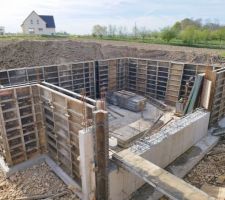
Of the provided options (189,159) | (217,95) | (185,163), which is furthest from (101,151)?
(217,95)

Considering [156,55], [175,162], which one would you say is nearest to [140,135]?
[175,162]

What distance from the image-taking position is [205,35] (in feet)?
130

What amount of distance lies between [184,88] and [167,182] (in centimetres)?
1051

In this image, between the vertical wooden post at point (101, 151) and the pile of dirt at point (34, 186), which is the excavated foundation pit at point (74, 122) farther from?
the pile of dirt at point (34, 186)

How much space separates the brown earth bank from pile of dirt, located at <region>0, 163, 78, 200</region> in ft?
44.9

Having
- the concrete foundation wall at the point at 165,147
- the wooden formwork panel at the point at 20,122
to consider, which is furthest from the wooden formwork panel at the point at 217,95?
the wooden formwork panel at the point at 20,122

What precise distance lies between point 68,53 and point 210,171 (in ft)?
71.4

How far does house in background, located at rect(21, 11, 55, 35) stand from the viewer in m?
52.2

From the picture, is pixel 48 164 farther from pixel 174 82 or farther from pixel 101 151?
pixel 174 82

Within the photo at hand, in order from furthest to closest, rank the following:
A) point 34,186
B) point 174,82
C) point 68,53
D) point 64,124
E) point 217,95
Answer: point 68,53 < point 174,82 < point 217,95 < point 34,186 < point 64,124

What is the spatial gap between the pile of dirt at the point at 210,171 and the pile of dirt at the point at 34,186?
15.6ft

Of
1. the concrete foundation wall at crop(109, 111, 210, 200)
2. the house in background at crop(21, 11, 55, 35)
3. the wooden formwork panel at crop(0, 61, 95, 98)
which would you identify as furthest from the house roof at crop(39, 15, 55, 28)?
the concrete foundation wall at crop(109, 111, 210, 200)

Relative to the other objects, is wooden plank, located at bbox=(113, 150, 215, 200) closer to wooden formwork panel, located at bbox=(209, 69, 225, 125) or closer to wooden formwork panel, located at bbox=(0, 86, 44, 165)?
wooden formwork panel, located at bbox=(0, 86, 44, 165)

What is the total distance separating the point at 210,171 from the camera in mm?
8688
